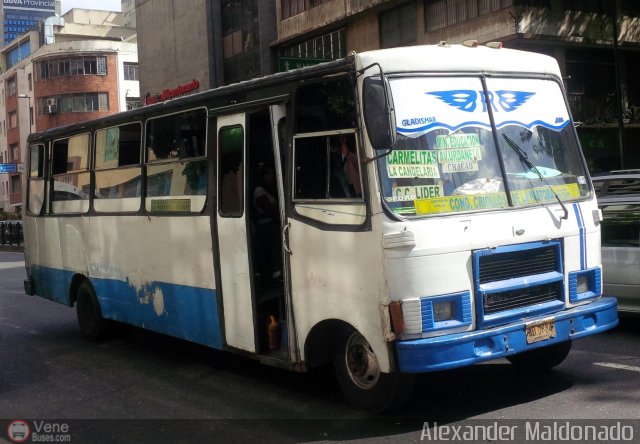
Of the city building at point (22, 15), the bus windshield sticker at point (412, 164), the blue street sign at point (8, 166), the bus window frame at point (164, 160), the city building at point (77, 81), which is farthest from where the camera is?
the city building at point (22, 15)

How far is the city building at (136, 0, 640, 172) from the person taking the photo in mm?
20656

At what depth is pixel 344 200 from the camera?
5.89 m

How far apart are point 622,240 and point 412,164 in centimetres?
391

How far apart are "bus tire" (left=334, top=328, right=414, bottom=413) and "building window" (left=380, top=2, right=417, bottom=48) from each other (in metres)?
18.6

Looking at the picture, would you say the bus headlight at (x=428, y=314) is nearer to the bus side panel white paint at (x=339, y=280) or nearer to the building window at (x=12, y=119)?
the bus side panel white paint at (x=339, y=280)

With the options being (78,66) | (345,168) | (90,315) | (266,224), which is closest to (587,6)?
(90,315)

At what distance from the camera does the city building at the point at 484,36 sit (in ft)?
67.8

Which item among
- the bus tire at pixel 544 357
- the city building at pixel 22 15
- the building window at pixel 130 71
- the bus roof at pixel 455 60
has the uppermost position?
the city building at pixel 22 15

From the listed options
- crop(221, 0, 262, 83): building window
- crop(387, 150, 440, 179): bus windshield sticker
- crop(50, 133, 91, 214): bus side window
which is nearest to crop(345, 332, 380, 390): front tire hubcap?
crop(387, 150, 440, 179): bus windshield sticker

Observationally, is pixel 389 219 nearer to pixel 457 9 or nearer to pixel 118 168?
pixel 118 168

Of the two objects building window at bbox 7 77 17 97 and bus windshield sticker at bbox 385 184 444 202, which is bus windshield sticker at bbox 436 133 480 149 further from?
building window at bbox 7 77 17 97

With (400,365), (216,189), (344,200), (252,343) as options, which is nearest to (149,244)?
(216,189)

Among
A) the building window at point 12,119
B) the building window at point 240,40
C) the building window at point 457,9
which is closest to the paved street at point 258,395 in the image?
the building window at point 457,9

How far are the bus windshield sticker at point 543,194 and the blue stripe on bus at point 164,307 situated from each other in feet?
9.66
